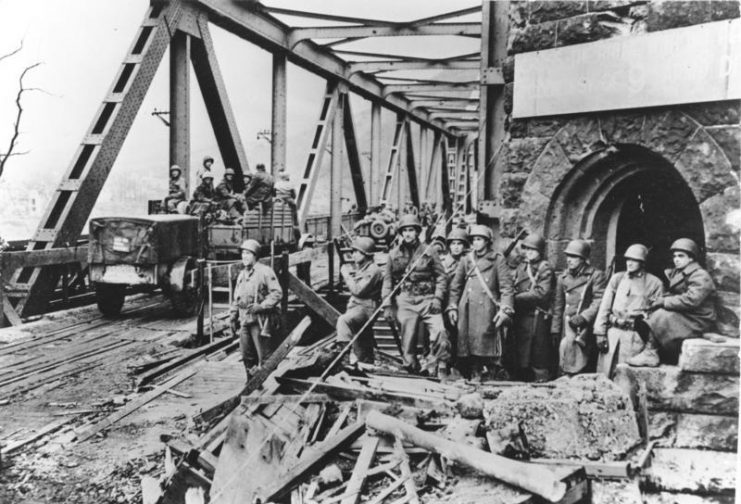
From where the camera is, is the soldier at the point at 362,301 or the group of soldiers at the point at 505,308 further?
the soldier at the point at 362,301

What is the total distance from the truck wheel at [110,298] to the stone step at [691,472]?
9074mm

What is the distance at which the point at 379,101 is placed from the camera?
869 inches

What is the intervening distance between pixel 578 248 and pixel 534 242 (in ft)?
1.39

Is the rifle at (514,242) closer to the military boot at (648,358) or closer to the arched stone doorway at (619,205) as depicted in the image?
the arched stone doorway at (619,205)

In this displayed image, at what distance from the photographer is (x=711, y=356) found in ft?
15.7

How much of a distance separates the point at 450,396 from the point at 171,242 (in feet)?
23.6

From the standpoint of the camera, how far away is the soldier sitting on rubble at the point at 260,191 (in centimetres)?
1263

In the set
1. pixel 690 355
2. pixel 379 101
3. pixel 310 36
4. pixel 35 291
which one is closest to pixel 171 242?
pixel 35 291

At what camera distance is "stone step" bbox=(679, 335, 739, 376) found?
4.74 meters

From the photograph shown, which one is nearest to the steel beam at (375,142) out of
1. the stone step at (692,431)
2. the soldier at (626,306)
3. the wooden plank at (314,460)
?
the soldier at (626,306)

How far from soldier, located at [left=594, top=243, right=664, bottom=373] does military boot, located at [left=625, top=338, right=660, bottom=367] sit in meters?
0.16

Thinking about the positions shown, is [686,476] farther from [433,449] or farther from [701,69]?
[701,69]

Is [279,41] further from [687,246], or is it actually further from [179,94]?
[687,246]

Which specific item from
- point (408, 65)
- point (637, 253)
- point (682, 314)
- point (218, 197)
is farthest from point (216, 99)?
point (682, 314)
